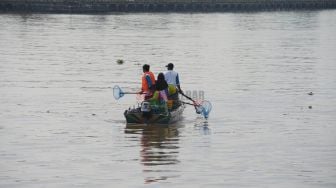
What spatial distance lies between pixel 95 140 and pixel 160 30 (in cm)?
8160

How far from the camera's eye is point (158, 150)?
88.6 ft

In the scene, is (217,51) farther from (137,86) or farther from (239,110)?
(239,110)

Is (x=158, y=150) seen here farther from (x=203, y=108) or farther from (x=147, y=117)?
(x=203, y=108)

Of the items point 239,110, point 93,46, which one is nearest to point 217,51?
point 93,46

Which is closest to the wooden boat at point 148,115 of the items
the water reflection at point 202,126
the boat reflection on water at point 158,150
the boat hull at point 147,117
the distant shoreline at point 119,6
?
the boat hull at point 147,117

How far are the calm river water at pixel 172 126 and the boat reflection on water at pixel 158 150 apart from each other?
0.10ft

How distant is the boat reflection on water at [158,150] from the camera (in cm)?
2338

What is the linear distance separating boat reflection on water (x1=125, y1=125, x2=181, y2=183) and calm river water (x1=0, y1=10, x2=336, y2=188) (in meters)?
0.03

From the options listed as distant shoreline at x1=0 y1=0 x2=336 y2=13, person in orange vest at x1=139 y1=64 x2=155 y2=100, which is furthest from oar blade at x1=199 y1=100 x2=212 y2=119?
distant shoreline at x1=0 y1=0 x2=336 y2=13

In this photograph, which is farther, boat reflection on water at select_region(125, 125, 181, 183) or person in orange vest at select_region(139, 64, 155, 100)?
person in orange vest at select_region(139, 64, 155, 100)

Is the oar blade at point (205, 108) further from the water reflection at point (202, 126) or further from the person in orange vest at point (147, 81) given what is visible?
the person in orange vest at point (147, 81)

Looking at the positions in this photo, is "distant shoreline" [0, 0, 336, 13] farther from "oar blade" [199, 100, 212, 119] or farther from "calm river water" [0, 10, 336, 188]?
"oar blade" [199, 100, 212, 119]

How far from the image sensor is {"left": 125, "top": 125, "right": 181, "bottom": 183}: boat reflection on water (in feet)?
76.7

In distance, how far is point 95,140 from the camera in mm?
28656
